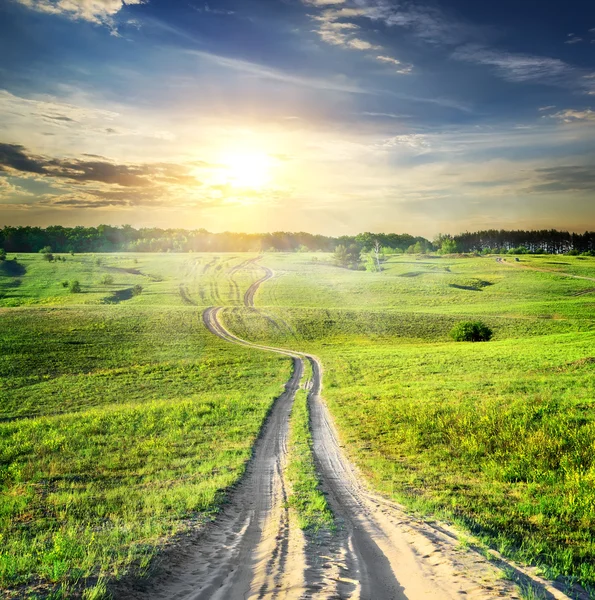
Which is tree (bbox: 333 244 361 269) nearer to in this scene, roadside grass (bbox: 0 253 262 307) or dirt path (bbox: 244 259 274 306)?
dirt path (bbox: 244 259 274 306)

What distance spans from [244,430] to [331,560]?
1236 cm

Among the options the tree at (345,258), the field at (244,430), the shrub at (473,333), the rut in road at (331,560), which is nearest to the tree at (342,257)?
the tree at (345,258)

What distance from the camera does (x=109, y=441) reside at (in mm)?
18266

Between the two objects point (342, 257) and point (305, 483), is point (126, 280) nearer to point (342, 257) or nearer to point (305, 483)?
point (342, 257)

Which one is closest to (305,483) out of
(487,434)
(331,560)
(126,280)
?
(331,560)

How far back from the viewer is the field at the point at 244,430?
897cm

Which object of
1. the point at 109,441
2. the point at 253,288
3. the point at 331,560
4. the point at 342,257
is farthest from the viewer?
the point at 342,257

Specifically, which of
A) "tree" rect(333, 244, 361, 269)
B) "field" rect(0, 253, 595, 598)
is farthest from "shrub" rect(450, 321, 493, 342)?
"tree" rect(333, 244, 361, 269)

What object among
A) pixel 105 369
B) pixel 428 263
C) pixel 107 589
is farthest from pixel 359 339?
pixel 428 263

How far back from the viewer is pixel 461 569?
714 centimetres

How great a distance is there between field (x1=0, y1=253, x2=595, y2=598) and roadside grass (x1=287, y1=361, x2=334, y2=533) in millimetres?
87

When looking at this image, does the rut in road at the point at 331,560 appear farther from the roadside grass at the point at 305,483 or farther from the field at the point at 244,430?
the field at the point at 244,430

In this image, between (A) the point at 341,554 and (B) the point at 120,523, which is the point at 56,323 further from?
(A) the point at 341,554

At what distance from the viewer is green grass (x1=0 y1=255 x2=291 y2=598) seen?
7828mm
